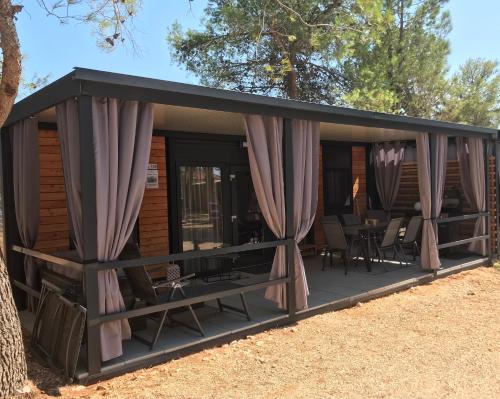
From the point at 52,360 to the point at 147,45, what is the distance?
334cm

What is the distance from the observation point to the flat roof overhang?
3209mm

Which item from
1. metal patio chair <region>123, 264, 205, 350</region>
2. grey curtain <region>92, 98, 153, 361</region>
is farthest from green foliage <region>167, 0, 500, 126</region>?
metal patio chair <region>123, 264, 205, 350</region>

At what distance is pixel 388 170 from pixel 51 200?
638cm

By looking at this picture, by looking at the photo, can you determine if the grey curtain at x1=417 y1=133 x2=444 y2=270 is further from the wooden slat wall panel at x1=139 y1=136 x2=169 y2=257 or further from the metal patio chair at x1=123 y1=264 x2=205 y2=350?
the metal patio chair at x1=123 y1=264 x2=205 y2=350

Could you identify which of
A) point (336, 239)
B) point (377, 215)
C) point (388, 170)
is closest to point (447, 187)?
point (388, 170)

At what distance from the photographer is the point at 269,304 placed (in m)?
5.08

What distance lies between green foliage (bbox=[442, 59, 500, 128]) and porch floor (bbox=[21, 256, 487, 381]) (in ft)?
33.9

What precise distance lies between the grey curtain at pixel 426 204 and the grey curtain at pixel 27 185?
4914 mm

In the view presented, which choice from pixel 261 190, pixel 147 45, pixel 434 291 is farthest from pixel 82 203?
pixel 434 291

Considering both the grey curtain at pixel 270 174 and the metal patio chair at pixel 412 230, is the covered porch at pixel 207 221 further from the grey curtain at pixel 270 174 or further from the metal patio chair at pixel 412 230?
the metal patio chair at pixel 412 230

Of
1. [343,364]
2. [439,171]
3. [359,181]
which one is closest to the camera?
[343,364]

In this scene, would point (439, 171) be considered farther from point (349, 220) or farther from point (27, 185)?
point (27, 185)

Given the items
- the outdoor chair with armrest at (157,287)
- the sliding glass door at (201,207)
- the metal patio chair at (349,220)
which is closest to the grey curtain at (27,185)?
the outdoor chair with armrest at (157,287)

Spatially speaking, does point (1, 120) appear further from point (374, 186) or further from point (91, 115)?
point (374, 186)
